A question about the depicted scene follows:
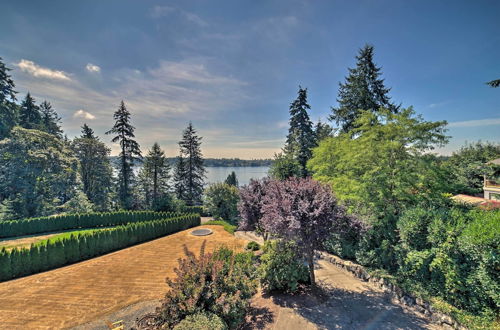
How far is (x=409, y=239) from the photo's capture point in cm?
620

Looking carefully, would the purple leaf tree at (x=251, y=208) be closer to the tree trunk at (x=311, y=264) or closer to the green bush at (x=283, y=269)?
the green bush at (x=283, y=269)

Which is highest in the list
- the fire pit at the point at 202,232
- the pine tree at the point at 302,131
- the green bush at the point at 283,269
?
the pine tree at the point at 302,131

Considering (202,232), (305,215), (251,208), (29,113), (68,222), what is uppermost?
(29,113)

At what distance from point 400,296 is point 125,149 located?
27.5 m

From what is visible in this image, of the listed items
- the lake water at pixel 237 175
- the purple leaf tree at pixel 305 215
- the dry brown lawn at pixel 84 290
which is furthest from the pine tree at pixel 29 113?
the purple leaf tree at pixel 305 215

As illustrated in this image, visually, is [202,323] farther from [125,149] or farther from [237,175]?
[237,175]

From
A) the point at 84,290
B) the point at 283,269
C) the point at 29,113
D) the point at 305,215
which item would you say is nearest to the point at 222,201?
the point at 84,290

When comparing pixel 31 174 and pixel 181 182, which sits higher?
pixel 31 174

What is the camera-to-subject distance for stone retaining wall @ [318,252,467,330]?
16.1 feet

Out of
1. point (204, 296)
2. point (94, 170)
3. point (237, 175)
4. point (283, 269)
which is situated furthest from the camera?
point (237, 175)

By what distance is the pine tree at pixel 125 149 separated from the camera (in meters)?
23.5

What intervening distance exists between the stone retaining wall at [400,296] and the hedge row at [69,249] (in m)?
13.1

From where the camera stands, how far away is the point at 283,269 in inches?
243

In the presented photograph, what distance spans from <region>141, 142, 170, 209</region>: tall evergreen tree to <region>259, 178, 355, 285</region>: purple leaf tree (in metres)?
24.2
